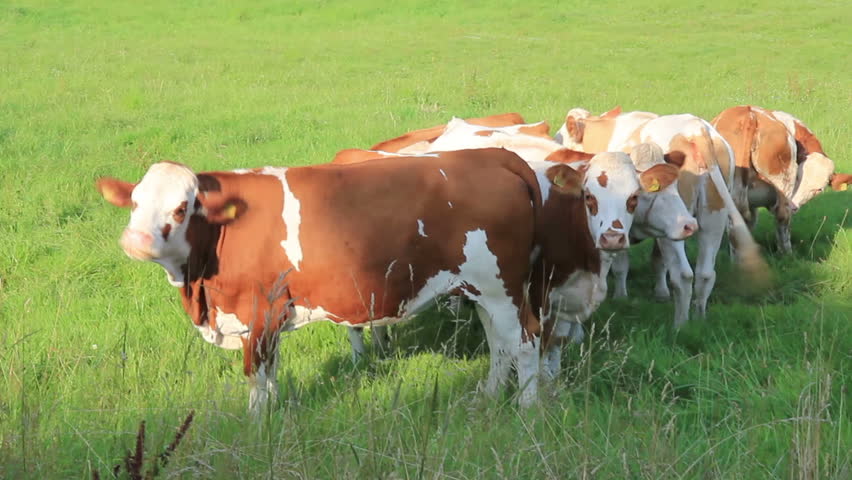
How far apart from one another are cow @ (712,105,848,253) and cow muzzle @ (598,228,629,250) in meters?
3.62

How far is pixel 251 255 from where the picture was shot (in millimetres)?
4570

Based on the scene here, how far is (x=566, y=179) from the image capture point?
546 centimetres

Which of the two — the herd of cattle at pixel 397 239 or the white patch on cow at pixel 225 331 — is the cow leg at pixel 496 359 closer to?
the herd of cattle at pixel 397 239

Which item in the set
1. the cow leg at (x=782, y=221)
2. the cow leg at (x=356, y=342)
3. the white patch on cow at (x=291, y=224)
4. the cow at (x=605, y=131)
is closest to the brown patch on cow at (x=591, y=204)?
the cow leg at (x=356, y=342)

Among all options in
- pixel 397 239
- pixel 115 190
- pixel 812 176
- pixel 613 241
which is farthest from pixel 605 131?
pixel 115 190

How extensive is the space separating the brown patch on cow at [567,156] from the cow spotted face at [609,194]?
479mm

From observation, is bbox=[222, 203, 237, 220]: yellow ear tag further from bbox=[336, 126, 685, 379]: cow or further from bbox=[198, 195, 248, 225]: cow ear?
bbox=[336, 126, 685, 379]: cow

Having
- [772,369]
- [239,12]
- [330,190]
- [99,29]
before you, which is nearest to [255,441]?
[330,190]

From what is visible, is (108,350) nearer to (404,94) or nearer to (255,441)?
(255,441)

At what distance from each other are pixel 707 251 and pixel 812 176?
2568 mm

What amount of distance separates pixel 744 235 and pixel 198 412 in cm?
469

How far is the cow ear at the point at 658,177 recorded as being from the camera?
5758mm

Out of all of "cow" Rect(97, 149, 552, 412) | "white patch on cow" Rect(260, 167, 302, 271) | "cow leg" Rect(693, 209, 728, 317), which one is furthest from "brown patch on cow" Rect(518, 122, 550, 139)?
"white patch on cow" Rect(260, 167, 302, 271)

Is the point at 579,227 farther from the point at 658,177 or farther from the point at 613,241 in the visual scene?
the point at 658,177
